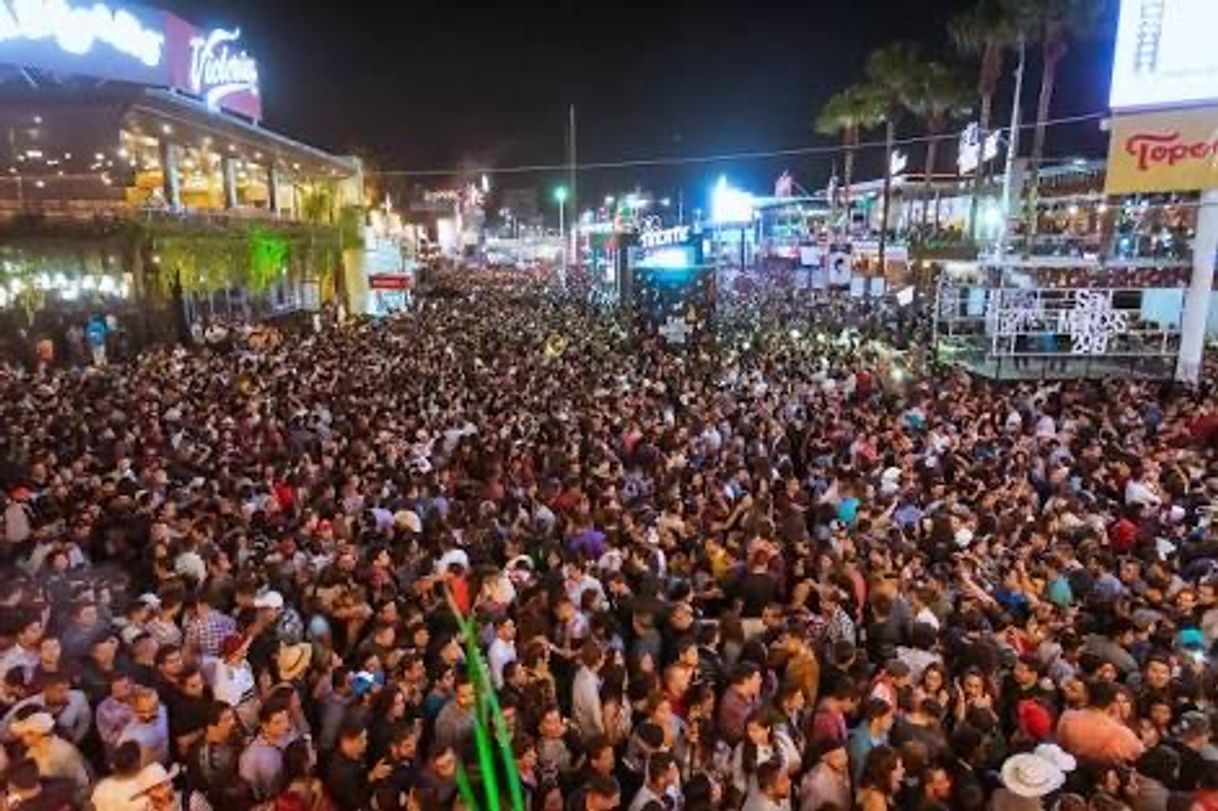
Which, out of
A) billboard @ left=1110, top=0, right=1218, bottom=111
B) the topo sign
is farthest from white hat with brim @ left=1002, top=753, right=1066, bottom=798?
billboard @ left=1110, top=0, right=1218, bottom=111

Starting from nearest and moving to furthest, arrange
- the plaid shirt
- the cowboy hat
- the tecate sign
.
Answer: the cowboy hat → the plaid shirt → the tecate sign

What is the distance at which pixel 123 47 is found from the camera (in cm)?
2381

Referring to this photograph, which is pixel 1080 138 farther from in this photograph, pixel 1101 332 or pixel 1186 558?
pixel 1186 558

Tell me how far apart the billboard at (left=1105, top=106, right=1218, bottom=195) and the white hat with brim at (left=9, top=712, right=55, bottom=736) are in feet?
60.5

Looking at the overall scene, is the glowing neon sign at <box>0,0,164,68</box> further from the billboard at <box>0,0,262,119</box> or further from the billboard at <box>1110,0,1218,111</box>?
the billboard at <box>1110,0,1218,111</box>

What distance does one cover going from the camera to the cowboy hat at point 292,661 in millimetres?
5801

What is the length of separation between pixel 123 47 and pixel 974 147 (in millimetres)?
26945

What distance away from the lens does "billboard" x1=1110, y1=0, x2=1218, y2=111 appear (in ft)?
56.7

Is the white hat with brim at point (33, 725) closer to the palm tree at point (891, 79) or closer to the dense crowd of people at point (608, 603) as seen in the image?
the dense crowd of people at point (608, 603)

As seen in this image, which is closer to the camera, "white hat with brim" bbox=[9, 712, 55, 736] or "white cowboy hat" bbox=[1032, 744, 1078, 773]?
"white hat with brim" bbox=[9, 712, 55, 736]

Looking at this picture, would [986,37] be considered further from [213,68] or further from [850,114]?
[213,68]

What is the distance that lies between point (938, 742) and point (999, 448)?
748cm

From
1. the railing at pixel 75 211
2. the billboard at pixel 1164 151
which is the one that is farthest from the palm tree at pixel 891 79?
the railing at pixel 75 211

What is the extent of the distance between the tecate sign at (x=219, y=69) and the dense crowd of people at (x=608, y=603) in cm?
1590
